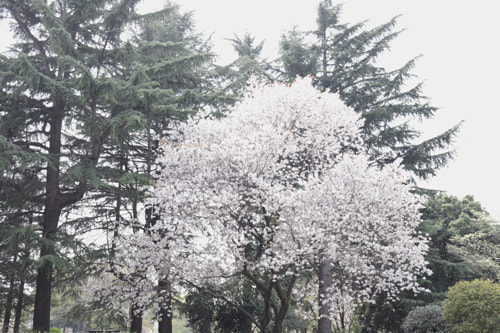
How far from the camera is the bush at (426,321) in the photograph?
37.7 feet

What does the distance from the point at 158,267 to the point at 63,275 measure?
5.31 m

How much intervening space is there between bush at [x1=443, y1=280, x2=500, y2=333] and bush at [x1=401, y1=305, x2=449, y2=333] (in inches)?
41.2

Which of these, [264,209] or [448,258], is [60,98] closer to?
[264,209]

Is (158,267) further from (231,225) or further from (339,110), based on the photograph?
(339,110)

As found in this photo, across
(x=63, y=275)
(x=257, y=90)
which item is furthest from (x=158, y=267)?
(x=257, y=90)

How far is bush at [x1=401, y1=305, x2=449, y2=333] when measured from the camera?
453 inches

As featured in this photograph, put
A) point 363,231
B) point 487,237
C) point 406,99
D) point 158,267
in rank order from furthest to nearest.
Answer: point 406,99 → point 487,237 → point 158,267 → point 363,231

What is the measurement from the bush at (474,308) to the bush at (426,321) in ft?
3.43

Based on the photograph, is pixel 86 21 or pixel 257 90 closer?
pixel 257 90

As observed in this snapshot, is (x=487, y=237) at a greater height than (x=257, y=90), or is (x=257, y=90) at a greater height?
(x=257, y=90)

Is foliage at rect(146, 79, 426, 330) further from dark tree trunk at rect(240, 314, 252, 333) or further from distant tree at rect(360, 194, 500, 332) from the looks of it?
distant tree at rect(360, 194, 500, 332)

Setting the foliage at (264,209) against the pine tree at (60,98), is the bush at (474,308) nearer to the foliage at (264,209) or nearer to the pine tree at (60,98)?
the foliage at (264,209)

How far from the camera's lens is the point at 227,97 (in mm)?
13586

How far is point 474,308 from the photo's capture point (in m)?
9.87
